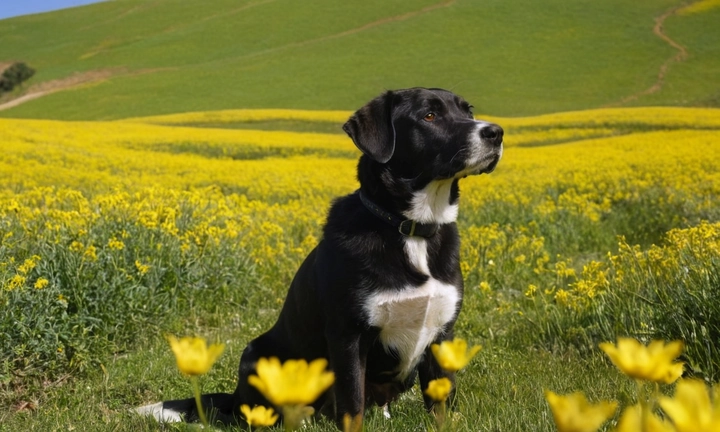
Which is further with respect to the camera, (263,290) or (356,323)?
(263,290)

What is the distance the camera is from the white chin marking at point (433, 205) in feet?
9.95

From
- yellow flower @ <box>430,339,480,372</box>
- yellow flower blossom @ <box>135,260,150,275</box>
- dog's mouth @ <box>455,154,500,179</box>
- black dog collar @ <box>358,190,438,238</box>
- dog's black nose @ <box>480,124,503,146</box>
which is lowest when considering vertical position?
yellow flower blossom @ <box>135,260,150,275</box>

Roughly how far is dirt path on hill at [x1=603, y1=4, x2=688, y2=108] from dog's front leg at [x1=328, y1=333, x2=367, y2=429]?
108 ft

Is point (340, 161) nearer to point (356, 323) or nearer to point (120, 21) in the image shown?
point (356, 323)

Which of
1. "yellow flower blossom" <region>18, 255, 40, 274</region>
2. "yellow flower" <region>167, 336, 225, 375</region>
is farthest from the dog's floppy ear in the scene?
"yellow flower blossom" <region>18, 255, 40, 274</region>

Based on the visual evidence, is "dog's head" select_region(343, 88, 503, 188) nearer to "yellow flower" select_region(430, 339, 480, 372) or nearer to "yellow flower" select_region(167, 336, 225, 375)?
"yellow flower" select_region(430, 339, 480, 372)

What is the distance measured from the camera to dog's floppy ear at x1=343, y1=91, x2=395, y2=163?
118 inches

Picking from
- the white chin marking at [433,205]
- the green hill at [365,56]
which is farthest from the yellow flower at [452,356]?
the green hill at [365,56]

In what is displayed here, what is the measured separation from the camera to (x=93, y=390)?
388 centimetres

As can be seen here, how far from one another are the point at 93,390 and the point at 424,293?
221 centimetres

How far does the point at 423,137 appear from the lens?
3.18 m

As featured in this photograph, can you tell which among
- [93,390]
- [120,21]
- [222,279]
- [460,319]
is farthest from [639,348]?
[120,21]

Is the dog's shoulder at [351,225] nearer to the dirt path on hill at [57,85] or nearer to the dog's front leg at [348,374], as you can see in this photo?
the dog's front leg at [348,374]

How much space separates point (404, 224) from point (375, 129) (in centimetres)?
48
